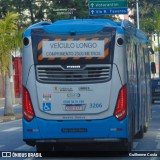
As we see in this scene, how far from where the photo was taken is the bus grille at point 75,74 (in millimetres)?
18031

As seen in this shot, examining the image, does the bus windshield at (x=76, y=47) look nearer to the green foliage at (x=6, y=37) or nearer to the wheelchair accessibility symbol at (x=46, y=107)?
the wheelchair accessibility symbol at (x=46, y=107)

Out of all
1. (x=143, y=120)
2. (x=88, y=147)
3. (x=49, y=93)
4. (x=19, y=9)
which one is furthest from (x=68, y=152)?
(x=19, y=9)

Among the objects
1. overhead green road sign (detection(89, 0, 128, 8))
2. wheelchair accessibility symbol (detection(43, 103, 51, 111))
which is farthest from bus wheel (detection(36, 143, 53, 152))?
overhead green road sign (detection(89, 0, 128, 8))

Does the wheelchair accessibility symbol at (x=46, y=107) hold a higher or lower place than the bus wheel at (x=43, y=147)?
higher

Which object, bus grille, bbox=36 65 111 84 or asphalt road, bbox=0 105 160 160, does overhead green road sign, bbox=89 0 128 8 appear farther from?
bus grille, bbox=36 65 111 84

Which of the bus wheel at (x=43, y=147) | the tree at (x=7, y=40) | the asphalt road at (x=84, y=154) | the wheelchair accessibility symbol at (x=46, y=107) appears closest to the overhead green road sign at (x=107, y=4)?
the tree at (x=7, y=40)

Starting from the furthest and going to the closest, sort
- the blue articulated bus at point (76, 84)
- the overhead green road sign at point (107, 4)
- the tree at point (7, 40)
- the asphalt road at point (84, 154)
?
the overhead green road sign at point (107, 4), the tree at point (7, 40), the asphalt road at point (84, 154), the blue articulated bus at point (76, 84)

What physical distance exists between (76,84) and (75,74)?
0.23 metres

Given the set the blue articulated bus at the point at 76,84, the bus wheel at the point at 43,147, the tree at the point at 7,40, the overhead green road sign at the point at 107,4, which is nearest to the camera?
the blue articulated bus at the point at 76,84

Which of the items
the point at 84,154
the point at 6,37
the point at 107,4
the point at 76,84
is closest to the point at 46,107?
the point at 76,84

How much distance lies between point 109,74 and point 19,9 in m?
52.6

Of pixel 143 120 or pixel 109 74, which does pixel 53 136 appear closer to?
pixel 109 74

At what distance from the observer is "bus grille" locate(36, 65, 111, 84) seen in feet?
59.2

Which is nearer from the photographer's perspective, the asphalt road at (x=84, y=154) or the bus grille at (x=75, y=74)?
the bus grille at (x=75, y=74)
